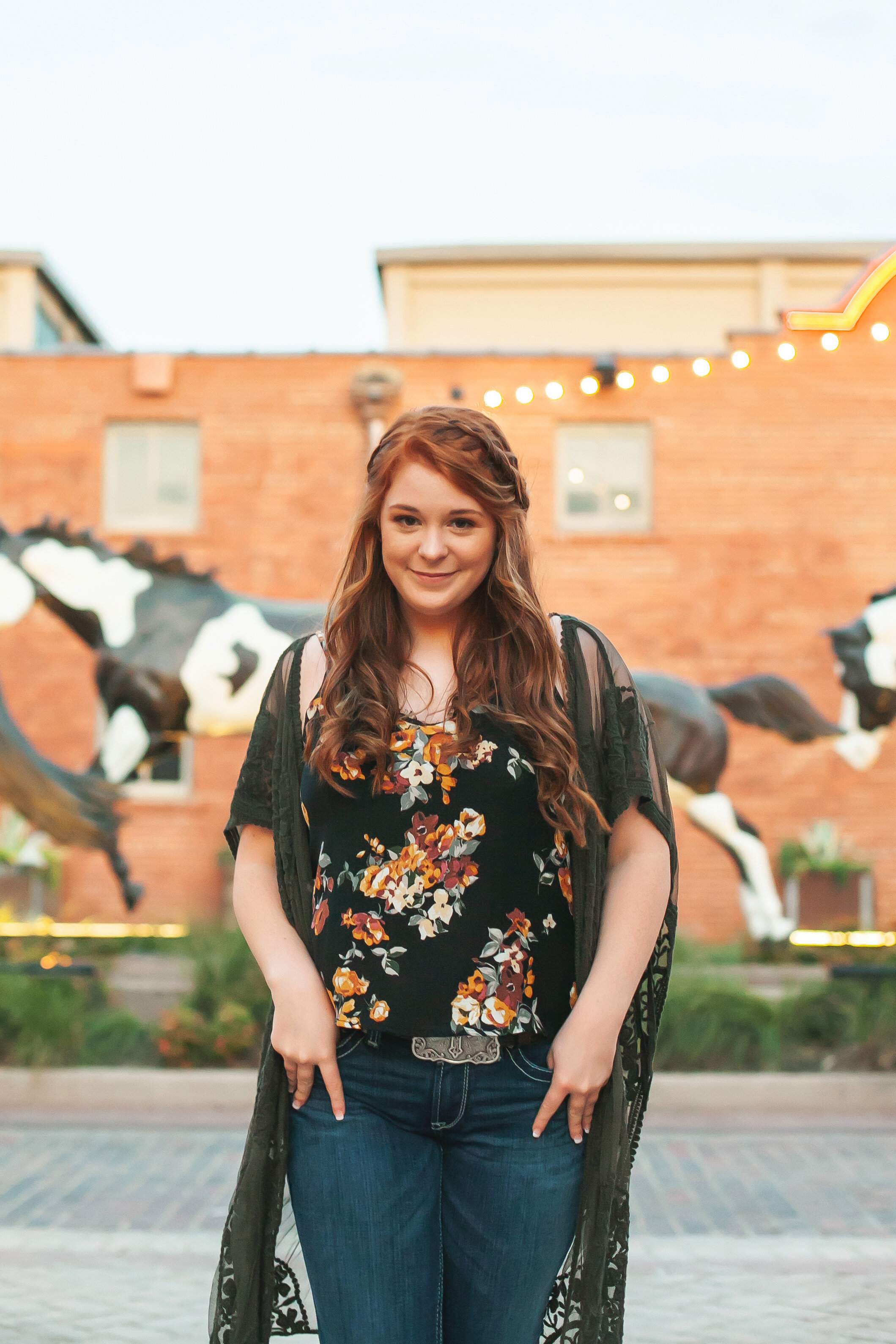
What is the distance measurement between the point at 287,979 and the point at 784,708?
22.9 ft

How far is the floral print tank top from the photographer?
1.86 meters

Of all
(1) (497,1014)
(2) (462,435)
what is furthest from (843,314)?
(1) (497,1014)

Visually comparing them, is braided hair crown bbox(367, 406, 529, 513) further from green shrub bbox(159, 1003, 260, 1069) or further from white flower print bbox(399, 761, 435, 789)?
green shrub bbox(159, 1003, 260, 1069)

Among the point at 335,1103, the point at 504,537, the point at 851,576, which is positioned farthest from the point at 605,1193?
the point at 851,576

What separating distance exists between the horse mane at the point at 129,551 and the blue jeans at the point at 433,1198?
6869 millimetres

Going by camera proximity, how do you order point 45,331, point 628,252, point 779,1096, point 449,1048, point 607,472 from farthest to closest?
1. point 45,331
2. point 628,252
3. point 607,472
4. point 779,1096
5. point 449,1048

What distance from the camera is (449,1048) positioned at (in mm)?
1852

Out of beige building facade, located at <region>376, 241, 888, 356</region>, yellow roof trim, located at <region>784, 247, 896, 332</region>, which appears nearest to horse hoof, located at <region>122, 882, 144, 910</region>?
yellow roof trim, located at <region>784, 247, 896, 332</region>

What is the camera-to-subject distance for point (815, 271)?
1883 centimetres

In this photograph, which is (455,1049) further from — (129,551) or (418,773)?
(129,551)

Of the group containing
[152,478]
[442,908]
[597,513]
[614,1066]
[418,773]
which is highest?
[152,478]

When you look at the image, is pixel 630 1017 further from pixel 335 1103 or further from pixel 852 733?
pixel 852 733

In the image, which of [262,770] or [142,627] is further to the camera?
[142,627]

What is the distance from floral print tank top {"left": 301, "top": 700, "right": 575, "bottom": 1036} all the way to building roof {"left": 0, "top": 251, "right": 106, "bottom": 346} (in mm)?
18532
